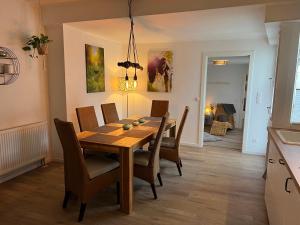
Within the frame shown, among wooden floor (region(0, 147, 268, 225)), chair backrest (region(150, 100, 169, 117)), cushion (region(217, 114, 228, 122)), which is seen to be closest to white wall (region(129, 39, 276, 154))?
chair backrest (region(150, 100, 169, 117))

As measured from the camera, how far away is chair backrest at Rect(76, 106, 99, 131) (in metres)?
3.25

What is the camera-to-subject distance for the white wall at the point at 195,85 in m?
→ 4.25

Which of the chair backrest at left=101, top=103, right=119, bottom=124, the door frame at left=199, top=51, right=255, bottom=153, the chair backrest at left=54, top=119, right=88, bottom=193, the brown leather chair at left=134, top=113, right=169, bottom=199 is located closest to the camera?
the chair backrest at left=54, top=119, right=88, bottom=193

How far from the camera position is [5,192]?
2.82 m

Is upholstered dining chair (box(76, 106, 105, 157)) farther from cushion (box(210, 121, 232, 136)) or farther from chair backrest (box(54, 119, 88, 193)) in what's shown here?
cushion (box(210, 121, 232, 136))

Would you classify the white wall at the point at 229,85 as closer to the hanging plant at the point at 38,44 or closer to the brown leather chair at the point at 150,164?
the brown leather chair at the point at 150,164

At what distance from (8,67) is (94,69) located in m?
1.63

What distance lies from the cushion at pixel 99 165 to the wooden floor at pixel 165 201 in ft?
1.52

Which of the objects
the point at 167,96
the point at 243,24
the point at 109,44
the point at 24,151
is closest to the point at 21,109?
the point at 24,151

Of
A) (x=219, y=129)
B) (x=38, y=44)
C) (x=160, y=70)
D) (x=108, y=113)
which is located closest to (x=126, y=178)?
(x=108, y=113)

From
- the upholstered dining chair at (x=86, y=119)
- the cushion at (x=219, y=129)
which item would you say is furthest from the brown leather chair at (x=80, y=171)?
the cushion at (x=219, y=129)

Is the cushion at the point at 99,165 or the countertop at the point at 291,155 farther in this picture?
the cushion at the point at 99,165

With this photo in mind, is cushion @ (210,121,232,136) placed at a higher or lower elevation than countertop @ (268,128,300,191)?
lower

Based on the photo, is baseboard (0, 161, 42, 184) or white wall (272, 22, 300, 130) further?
baseboard (0, 161, 42, 184)
